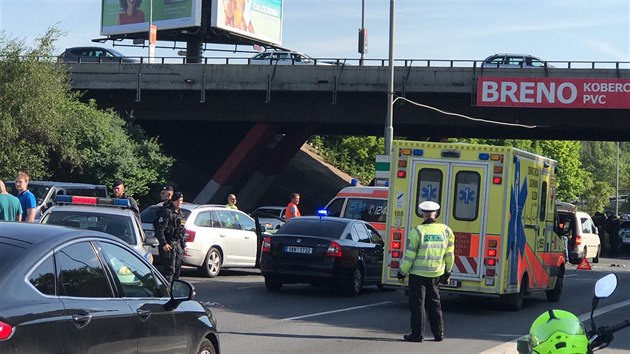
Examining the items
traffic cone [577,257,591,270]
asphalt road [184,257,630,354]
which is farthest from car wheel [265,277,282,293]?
traffic cone [577,257,591,270]

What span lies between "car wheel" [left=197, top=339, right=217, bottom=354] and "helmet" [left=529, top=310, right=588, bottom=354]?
3.59 metres

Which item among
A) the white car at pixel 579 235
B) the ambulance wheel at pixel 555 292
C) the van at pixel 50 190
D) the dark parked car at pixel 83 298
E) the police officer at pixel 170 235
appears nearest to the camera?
the dark parked car at pixel 83 298

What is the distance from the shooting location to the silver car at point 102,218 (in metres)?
15.2

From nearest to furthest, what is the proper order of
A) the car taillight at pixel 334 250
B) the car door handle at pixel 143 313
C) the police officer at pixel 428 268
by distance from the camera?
the car door handle at pixel 143 313 < the police officer at pixel 428 268 < the car taillight at pixel 334 250

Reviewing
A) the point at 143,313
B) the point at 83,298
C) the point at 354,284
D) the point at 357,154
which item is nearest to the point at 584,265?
the point at 354,284

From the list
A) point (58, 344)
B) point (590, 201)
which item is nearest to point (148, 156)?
point (58, 344)

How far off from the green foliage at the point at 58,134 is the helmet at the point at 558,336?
32.8m

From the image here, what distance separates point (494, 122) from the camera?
43250 mm

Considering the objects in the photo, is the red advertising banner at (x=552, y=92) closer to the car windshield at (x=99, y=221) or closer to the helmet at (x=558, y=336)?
→ the car windshield at (x=99, y=221)

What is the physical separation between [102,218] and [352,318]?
3.90 m

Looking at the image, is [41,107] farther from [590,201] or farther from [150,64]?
[590,201]

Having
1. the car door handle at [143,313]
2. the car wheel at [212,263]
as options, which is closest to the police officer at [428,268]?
the car door handle at [143,313]

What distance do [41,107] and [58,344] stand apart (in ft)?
106

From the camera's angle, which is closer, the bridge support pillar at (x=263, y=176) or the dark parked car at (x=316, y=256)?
the dark parked car at (x=316, y=256)
